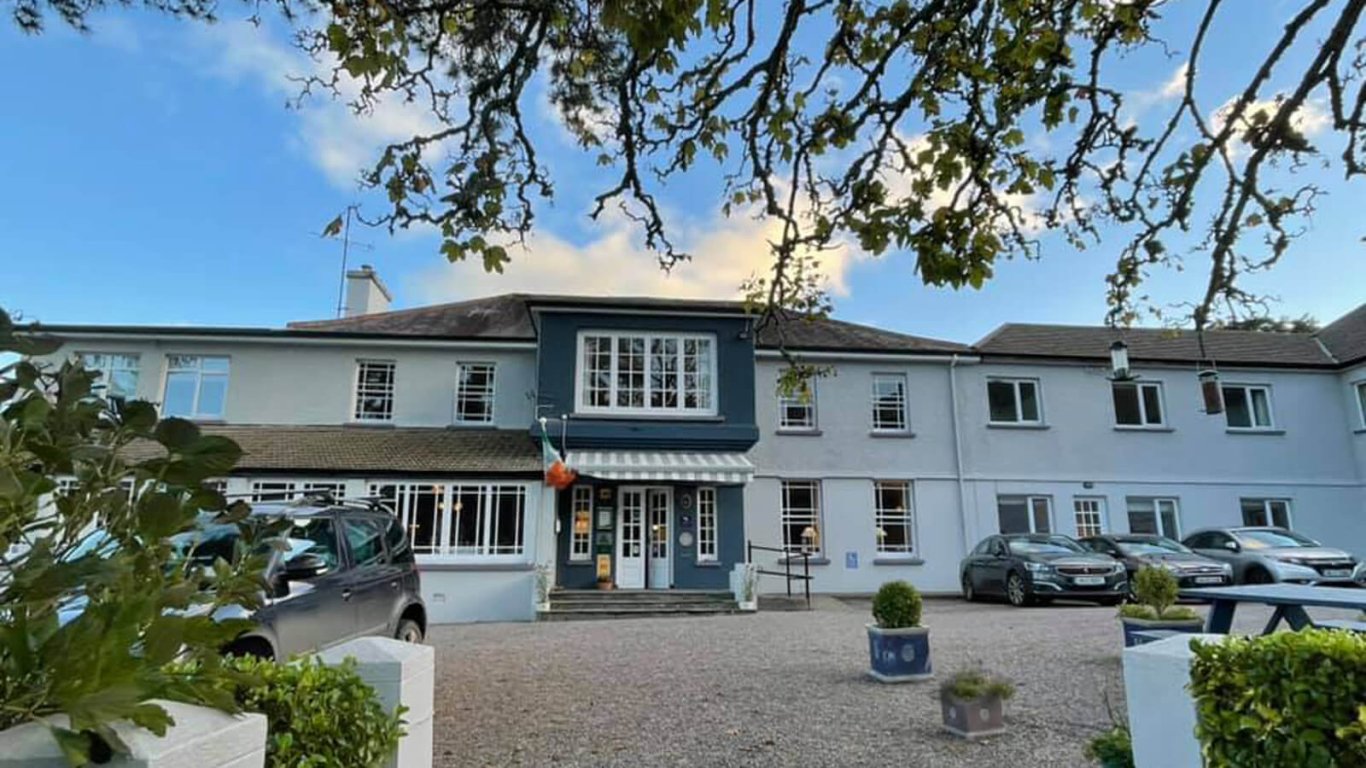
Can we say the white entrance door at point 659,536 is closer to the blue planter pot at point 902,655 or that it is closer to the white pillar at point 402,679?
the blue planter pot at point 902,655

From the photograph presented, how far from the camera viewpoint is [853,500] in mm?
20828

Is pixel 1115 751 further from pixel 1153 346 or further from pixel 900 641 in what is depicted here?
pixel 1153 346

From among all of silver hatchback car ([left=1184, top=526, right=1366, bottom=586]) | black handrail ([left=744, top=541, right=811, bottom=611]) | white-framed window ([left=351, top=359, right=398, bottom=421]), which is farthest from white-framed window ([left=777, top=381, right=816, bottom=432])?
white-framed window ([left=351, top=359, right=398, bottom=421])

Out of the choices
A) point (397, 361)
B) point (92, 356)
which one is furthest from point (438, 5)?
point (92, 356)

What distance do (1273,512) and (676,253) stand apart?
2460cm

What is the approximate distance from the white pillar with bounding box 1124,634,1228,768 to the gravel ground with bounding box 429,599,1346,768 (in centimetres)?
194

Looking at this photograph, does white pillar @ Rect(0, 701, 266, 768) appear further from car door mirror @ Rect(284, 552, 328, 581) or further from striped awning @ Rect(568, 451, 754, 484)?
striped awning @ Rect(568, 451, 754, 484)

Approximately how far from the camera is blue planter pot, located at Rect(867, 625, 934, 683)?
26.6 feet

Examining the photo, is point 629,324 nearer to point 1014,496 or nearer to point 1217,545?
point 1014,496

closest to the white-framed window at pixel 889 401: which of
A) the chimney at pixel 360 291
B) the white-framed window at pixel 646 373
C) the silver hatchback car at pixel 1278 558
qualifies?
the white-framed window at pixel 646 373

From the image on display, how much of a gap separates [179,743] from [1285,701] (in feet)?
12.9

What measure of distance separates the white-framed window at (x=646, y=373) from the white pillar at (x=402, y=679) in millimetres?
15194

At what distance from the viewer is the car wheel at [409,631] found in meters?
8.70

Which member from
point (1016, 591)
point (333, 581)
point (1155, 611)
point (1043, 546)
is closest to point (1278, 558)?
point (1043, 546)
